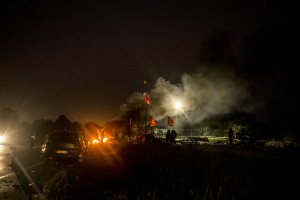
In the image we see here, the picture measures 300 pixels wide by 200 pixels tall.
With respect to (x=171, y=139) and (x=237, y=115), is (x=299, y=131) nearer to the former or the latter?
(x=171, y=139)

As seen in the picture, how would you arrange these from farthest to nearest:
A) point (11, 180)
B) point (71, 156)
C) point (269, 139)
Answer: point (269, 139), point (71, 156), point (11, 180)

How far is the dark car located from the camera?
16484 millimetres

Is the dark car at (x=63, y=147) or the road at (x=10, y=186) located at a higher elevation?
the dark car at (x=63, y=147)

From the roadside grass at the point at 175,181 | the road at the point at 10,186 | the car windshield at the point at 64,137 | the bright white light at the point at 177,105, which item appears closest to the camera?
the roadside grass at the point at 175,181

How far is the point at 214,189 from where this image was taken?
340 inches

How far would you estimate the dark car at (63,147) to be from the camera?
54.1 ft

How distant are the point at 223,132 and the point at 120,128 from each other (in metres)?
17.2

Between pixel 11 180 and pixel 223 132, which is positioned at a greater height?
pixel 223 132

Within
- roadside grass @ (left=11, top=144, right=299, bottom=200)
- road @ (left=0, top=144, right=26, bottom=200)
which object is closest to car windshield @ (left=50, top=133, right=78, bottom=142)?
roadside grass @ (left=11, top=144, right=299, bottom=200)

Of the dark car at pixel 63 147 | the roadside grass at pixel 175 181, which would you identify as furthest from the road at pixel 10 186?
the dark car at pixel 63 147

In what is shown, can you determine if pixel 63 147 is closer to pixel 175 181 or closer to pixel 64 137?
pixel 64 137

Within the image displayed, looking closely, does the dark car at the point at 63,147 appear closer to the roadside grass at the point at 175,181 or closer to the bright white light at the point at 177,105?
the roadside grass at the point at 175,181

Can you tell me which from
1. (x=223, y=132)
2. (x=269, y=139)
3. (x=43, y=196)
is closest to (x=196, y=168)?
(x=43, y=196)

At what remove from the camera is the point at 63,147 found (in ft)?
54.4
